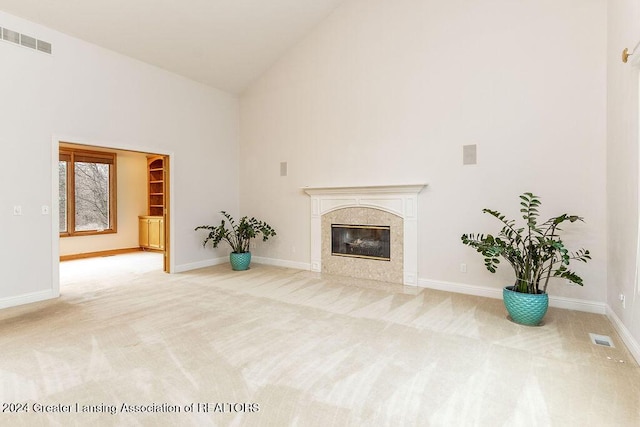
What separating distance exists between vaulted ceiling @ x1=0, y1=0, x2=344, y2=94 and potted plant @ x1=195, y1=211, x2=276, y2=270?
2721 millimetres

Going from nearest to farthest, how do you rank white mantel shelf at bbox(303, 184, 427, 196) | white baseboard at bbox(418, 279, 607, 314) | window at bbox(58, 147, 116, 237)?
white baseboard at bbox(418, 279, 607, 314) → white mantel shelf at bbox(303, 184, 427, 196) → window at bbox(58, 147, 116, 237)

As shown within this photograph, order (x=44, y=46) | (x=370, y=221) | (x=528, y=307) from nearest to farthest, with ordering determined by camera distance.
Result: (x=528, y=307) < (x=44, y=46) < (x=370, y=221)

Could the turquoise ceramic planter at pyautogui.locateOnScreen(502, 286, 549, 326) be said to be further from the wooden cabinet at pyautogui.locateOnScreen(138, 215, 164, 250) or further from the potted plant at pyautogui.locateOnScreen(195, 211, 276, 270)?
the wooden cabinet at pyautogui.locateOnScreen(138, 215, 164, 250)

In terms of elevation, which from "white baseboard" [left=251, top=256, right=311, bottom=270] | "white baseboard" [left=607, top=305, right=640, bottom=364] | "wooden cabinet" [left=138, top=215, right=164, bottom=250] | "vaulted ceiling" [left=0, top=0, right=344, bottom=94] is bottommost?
"white baseboard" [left=607, top=305, right=640, bottom=364]

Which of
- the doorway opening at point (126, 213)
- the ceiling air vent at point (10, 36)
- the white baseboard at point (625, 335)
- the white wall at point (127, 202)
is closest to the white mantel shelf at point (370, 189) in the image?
the white baseboard at point (625, 335)

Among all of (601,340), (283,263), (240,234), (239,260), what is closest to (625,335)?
(601,340)

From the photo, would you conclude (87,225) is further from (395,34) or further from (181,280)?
(395,34)

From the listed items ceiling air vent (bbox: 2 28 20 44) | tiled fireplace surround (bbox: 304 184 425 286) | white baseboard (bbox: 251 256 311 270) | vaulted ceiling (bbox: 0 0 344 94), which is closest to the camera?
ceiling air vent (bbox: 2 28 20 44)

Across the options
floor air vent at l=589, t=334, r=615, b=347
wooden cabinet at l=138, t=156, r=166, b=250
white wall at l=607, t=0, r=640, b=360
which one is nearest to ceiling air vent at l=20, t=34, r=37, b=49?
wooden cabinet at l=138, t=156, r=166, b=250

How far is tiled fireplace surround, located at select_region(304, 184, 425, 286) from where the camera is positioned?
4.96 metres

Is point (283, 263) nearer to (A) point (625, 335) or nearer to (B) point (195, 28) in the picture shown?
(B) point (195, 28)

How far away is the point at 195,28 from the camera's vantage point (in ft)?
16.2

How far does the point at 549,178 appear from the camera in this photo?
398 centimetres

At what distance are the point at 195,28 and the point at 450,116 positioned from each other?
3939 mm
